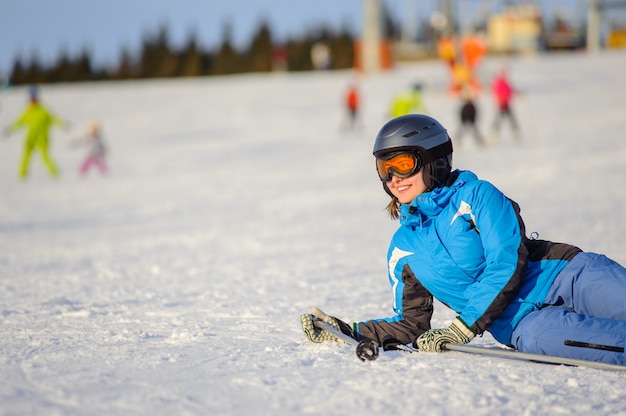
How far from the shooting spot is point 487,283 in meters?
3.10

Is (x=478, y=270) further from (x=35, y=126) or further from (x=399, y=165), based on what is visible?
(x=35, y=126)

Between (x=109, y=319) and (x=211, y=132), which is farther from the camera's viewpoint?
(x=211, y=132)

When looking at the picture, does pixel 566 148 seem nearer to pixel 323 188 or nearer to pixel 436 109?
pixel 323 188

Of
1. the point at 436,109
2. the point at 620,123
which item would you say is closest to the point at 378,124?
the point at 436,109

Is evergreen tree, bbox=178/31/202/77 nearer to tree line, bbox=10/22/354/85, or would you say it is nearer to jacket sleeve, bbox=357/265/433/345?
tree line, bbox=10/22/354/85

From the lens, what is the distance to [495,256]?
305 cm

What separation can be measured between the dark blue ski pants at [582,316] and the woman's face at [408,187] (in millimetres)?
701

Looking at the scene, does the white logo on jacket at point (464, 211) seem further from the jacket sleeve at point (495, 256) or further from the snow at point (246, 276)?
the snow at point (246, 276)

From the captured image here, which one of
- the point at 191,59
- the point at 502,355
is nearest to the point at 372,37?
the point at 191,59

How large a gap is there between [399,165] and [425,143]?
15cm

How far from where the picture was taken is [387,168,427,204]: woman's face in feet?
10.8

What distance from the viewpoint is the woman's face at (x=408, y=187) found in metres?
3.28

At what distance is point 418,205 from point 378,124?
73.4 feet

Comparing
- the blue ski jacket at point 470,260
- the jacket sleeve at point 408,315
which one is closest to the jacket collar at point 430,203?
the blue ski jacket at point 470,260
